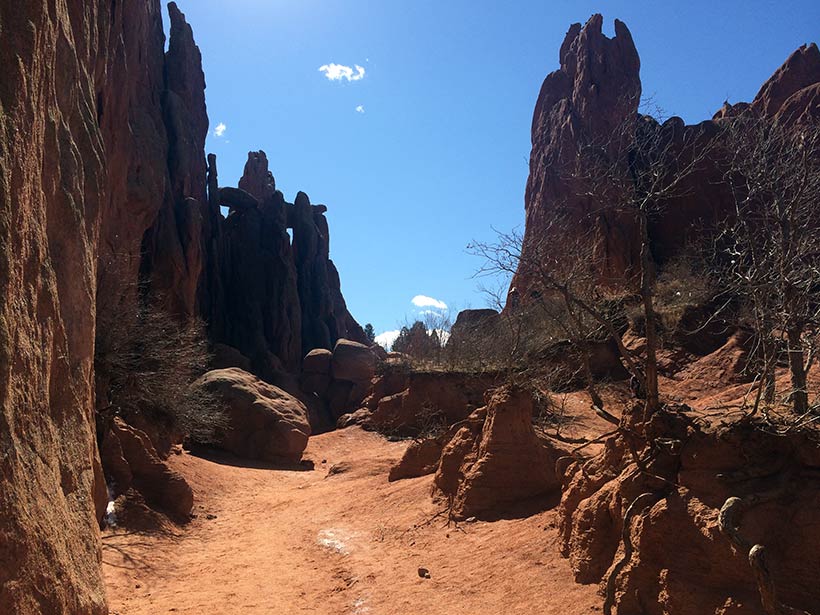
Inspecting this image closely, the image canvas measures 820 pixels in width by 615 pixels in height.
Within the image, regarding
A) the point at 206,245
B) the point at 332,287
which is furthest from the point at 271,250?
the point at 332,287

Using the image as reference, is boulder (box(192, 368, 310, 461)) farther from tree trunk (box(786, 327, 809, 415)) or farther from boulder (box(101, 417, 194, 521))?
tree trunk (box(786, 327, 809, 415))

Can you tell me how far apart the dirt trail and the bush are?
2.53 m

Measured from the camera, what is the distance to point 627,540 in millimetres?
5785

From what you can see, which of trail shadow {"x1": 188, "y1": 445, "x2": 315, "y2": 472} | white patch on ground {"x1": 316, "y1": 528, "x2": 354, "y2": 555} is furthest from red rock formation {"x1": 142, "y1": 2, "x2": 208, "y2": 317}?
white patch on ground {"x1": 316, "y1": 528, "x2": 354, "y2": 555}

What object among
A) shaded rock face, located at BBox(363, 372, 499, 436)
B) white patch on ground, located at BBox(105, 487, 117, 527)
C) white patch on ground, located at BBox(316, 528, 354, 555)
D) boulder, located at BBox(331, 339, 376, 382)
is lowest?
white patch on ground, located at BBox(316, 528, 354, 555)

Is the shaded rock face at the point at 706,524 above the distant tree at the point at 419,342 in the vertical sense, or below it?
below

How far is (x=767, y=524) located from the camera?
16.4 feet

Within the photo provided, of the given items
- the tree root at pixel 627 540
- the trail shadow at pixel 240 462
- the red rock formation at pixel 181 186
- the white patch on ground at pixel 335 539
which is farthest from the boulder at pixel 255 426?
the tree root at pixel 627 540

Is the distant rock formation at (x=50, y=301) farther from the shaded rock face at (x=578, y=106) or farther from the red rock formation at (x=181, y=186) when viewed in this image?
the shaded rock face at (x=578, y=106)

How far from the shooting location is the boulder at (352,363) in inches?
1438

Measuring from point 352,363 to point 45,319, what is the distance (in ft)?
108

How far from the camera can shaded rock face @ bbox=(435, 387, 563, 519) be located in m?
9.52

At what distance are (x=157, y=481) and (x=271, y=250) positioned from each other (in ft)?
120

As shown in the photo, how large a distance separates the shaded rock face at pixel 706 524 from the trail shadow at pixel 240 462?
15469mm
